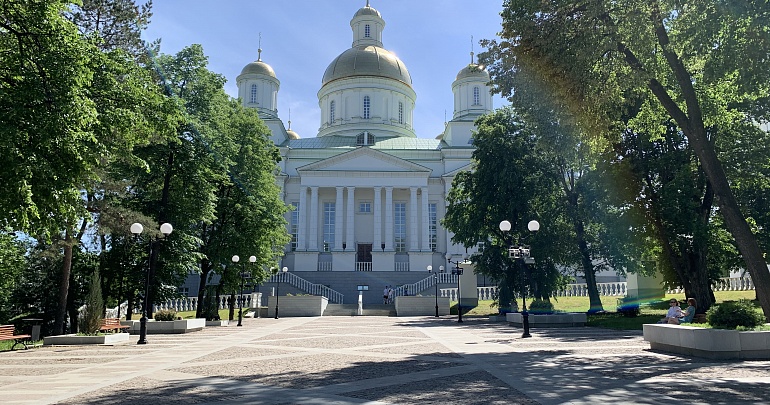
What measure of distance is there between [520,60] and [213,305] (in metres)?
21.1

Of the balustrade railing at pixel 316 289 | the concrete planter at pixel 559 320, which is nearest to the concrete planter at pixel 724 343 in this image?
the concrete planter at pixel 559 320

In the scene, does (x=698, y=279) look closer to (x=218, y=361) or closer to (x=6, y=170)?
(x=218, y=361)

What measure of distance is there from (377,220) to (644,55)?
41.3 metres

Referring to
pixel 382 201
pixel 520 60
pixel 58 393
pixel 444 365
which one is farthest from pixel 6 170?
pixel 382 201

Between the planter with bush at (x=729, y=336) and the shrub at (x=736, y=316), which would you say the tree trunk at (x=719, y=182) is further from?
the planter with bush at (x=729, y=336)

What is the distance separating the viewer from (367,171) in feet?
183

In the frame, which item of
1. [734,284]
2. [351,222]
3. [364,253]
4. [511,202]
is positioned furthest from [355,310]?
[734,284]

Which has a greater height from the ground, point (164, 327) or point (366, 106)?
point (366, 106)

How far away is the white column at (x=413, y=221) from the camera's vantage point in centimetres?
5431

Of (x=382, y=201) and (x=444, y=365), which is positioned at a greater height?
(x=382, y=201)

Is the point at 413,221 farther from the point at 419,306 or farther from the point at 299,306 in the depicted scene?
the point at 299,306

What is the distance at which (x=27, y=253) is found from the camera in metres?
30.7

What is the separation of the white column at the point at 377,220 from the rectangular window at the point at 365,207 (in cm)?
263

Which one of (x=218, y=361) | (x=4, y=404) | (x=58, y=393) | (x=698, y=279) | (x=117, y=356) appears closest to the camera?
(x=4, y=404)
